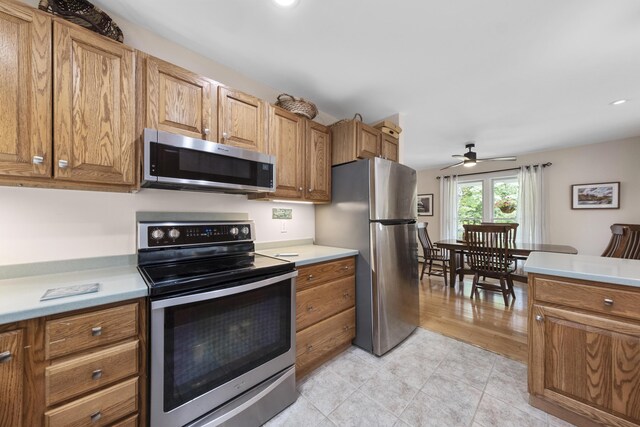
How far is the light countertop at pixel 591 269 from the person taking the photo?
1166 millimetres

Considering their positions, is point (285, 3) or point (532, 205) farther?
point (532, 205)

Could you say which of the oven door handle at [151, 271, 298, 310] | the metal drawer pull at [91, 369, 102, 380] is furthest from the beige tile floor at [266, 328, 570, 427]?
the metal drawer pull at [91, 369, 102, 380]

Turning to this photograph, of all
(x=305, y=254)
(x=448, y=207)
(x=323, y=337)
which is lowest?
(x=323, y=337)

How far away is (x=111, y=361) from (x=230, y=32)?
6.24ft

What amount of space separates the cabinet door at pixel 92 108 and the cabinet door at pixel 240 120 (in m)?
0.48

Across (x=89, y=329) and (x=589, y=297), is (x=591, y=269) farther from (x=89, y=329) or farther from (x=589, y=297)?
(x=89, y=329)

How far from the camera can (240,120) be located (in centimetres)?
169

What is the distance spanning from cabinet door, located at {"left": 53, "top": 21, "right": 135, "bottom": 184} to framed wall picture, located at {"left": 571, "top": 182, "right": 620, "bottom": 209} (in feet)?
19.6

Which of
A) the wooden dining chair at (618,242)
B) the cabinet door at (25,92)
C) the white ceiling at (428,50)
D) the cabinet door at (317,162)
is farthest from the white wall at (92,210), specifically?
the wooden dining chair at (618,242)

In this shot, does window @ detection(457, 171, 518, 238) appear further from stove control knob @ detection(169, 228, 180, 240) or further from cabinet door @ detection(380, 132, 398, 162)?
stove control knob @ detection(169, 228, 180, 240)

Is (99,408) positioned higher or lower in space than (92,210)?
lower

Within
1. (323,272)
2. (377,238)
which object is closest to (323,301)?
(323,272)

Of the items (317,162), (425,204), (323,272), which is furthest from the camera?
(425,204)

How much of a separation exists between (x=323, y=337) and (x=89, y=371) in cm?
133
